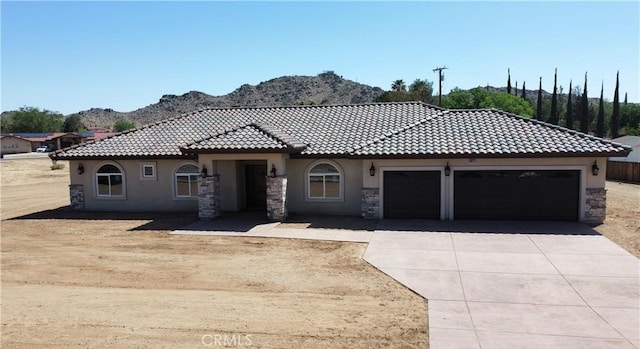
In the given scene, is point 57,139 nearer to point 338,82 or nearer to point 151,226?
point 338,82

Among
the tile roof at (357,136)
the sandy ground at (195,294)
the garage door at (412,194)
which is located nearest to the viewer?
the sandy ground at (195,294)

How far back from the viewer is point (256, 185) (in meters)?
20.3

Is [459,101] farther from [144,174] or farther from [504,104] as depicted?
[144,174]

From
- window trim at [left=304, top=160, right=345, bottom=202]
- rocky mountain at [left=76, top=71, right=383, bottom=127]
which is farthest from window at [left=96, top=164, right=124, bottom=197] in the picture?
rocky mountain at [left=76, top=71, right=383, bottom=127]

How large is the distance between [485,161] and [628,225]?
17.0 feet

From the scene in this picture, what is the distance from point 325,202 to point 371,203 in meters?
1.99

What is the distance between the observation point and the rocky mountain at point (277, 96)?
99312 mm

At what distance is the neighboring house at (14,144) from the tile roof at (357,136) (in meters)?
71.5

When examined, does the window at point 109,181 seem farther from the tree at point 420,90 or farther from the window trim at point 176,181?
the tree at point 420,90

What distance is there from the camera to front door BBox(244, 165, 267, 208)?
66.2 ft

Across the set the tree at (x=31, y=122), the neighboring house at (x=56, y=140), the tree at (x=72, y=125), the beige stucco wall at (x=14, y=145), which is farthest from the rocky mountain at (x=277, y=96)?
the beige stucco wall at (x=14, y=145)

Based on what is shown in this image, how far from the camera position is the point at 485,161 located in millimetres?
16625

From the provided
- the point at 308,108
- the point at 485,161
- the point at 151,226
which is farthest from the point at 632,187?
the point at 151,226

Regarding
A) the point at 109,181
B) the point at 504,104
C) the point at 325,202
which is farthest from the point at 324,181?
the point at 504,104
